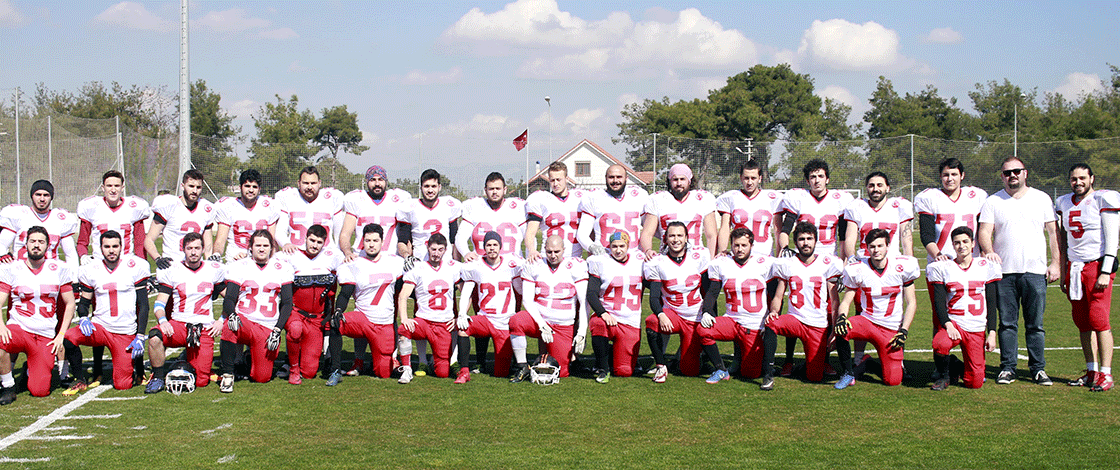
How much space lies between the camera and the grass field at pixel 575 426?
439cm

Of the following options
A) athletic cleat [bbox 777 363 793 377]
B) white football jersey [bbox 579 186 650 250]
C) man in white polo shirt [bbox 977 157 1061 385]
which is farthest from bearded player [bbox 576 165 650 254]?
man in white polo shirt [bbox 977 157 1061 385]

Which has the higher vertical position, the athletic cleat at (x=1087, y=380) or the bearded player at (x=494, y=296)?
the bearded player at (x=494, y=296)

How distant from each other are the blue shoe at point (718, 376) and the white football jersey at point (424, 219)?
8.44 feet

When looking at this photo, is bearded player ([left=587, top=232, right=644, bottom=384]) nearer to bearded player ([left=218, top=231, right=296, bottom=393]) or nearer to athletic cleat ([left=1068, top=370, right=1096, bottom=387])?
bearded player ([left=218, top=231, right=296, bottom=393])

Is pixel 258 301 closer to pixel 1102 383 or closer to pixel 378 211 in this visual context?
pixel 378 211

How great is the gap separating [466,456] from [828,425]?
2164 millimetres

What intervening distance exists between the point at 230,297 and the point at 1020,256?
578 centimetres

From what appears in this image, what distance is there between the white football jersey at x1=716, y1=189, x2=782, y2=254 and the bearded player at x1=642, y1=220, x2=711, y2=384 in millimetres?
819

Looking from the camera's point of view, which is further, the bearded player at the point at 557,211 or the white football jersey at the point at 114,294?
the bearded player at the point at 557,211

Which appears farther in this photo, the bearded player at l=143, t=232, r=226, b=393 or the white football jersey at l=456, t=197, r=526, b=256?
the white football jersey at l=456, t=197, r=526, b=256

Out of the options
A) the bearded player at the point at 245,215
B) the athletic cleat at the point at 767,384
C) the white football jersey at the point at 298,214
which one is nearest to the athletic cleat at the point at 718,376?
the athletic cleat at the point at 767,384

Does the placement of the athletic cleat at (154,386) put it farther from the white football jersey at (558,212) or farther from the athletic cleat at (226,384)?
the white football jersey at (558,212)

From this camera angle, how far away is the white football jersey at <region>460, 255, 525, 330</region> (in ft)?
22.0

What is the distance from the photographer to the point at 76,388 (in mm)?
6070
